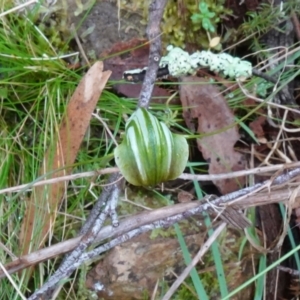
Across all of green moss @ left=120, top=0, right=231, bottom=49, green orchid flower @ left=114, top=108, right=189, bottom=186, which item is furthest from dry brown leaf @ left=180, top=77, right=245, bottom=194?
green orchid flower @ left=114, top=108, right=189, bottom=186

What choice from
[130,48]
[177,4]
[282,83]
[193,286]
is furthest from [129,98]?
[193,286]

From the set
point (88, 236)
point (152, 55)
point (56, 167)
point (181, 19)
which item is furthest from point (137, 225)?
point (181, 19)

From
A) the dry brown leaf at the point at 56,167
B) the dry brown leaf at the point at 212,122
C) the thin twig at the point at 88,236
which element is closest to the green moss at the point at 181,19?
the dry brown leaf at the point at 212,122

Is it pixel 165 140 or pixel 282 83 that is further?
pixel 282 83

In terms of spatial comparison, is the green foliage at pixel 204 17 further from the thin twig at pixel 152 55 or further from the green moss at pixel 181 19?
the thin twig at pixel 152 55

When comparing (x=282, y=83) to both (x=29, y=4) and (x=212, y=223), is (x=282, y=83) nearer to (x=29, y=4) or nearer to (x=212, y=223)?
(x=212, y=223)

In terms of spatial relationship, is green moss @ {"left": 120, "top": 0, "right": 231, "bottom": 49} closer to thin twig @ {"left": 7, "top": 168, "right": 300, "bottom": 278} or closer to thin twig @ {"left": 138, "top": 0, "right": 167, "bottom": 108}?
Answer: thin twig @ {"left": 138, "top": 0, "right": 167, "bottom": 108}

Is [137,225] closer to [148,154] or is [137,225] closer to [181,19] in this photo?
[148,154]
